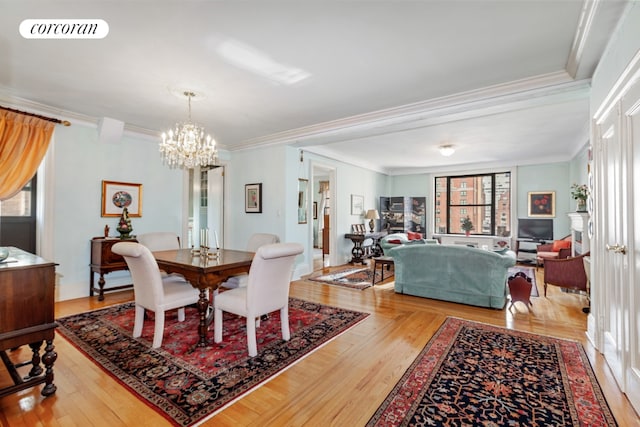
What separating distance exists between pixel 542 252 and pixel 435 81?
5.02 metres

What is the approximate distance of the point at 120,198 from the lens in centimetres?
456

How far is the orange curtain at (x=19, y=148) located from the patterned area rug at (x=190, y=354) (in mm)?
1660

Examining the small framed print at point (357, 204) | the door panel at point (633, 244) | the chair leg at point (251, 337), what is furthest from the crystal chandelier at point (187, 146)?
the small framed print at point (357, 204)

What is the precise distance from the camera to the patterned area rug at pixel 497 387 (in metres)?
1.73

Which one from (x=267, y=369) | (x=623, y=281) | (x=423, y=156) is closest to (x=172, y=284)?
(x=267, y=369)

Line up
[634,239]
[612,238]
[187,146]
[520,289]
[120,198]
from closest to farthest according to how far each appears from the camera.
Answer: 1. [634,239]
2. [612,238]
3. [187,146]
4. [520,289]
5. [120,198]

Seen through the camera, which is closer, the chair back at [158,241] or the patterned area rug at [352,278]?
the chair back at [158,241]

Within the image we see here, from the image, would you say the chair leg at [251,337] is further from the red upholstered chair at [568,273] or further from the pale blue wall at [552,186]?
the pale blue wall at [552,186]

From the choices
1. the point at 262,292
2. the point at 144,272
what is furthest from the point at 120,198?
the point at 262,292

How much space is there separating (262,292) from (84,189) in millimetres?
3435

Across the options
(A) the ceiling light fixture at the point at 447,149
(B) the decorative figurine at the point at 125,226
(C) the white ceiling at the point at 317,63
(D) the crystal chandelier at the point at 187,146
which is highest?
(C) the white ceiling at the point at 317,63

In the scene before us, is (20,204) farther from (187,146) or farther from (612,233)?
(612,233)

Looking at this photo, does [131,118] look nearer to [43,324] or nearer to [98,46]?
[98,46]

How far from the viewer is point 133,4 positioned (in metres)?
1.96
